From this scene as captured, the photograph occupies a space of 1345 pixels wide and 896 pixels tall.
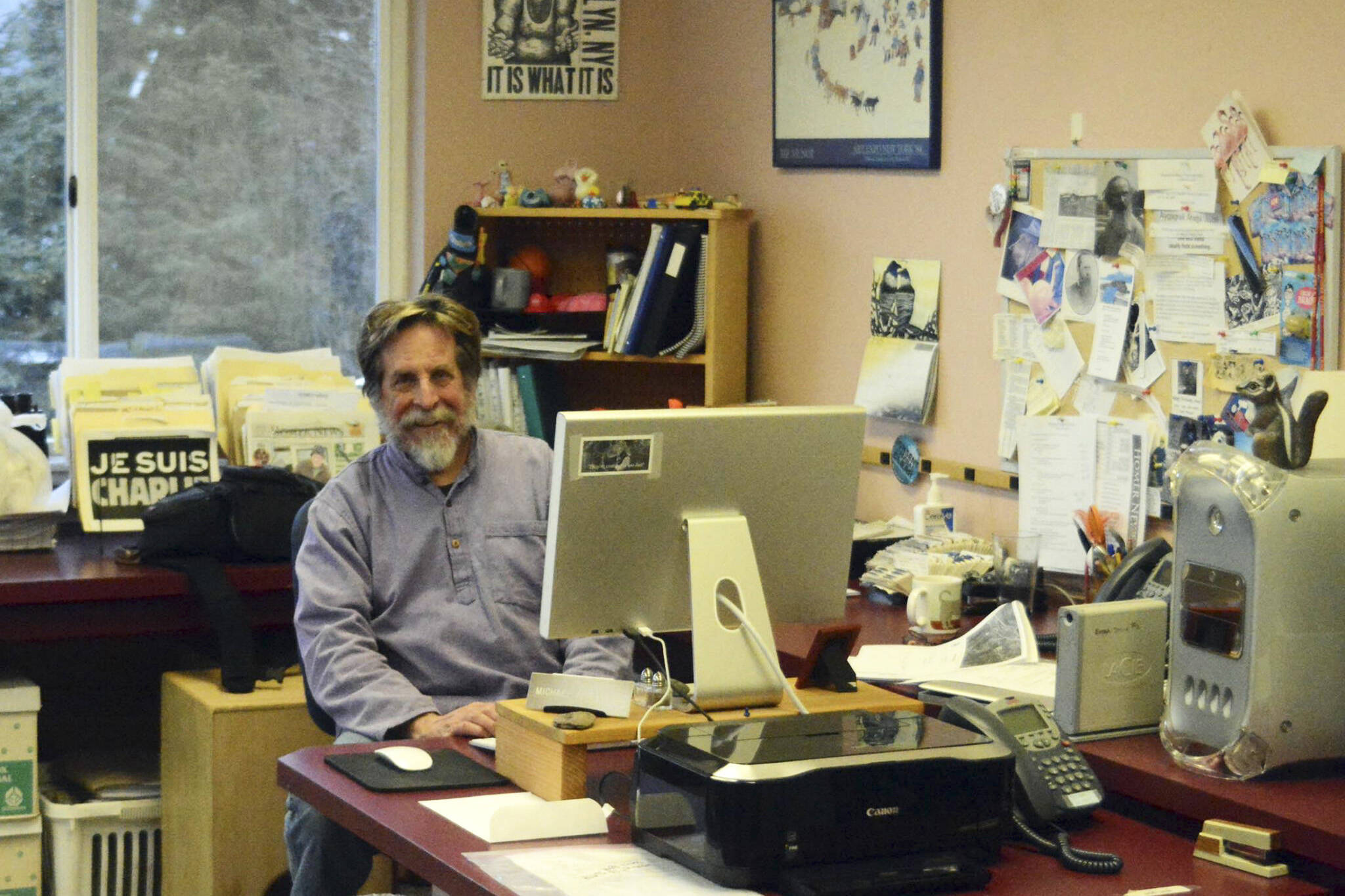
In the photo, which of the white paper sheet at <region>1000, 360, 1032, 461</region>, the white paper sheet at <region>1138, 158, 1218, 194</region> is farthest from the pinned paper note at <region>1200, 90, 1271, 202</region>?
the white paper sheet at <region>1000, 360, 1032, 461</region>

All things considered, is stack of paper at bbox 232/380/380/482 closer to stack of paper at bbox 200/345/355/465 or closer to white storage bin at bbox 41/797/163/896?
stack of paper at bbox 200/345/355/465

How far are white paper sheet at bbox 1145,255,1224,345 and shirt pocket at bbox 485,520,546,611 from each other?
1152 millimetres

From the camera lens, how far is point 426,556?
2.61 m

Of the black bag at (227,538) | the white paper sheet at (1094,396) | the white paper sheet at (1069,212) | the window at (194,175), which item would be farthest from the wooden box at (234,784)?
the white paper sheet at (1069,212)

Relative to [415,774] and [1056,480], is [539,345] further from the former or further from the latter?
[415,774]

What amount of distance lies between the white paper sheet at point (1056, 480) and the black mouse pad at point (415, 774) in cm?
140

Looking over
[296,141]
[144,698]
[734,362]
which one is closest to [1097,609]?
[734,362]

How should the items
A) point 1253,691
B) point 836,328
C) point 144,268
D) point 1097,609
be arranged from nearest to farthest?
point 1253,691 → point 1097,609 → point 836,328 → point 144,268

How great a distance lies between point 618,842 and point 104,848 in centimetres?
186

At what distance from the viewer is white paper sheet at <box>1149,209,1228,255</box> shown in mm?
2699

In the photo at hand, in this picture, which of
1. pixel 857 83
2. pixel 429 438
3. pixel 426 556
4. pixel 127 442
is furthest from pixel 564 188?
pixel 426 556

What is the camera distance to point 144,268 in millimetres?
3951

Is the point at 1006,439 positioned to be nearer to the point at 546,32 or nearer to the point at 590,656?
the point at 590,656

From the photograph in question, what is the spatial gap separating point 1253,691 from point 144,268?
2.96 meters
